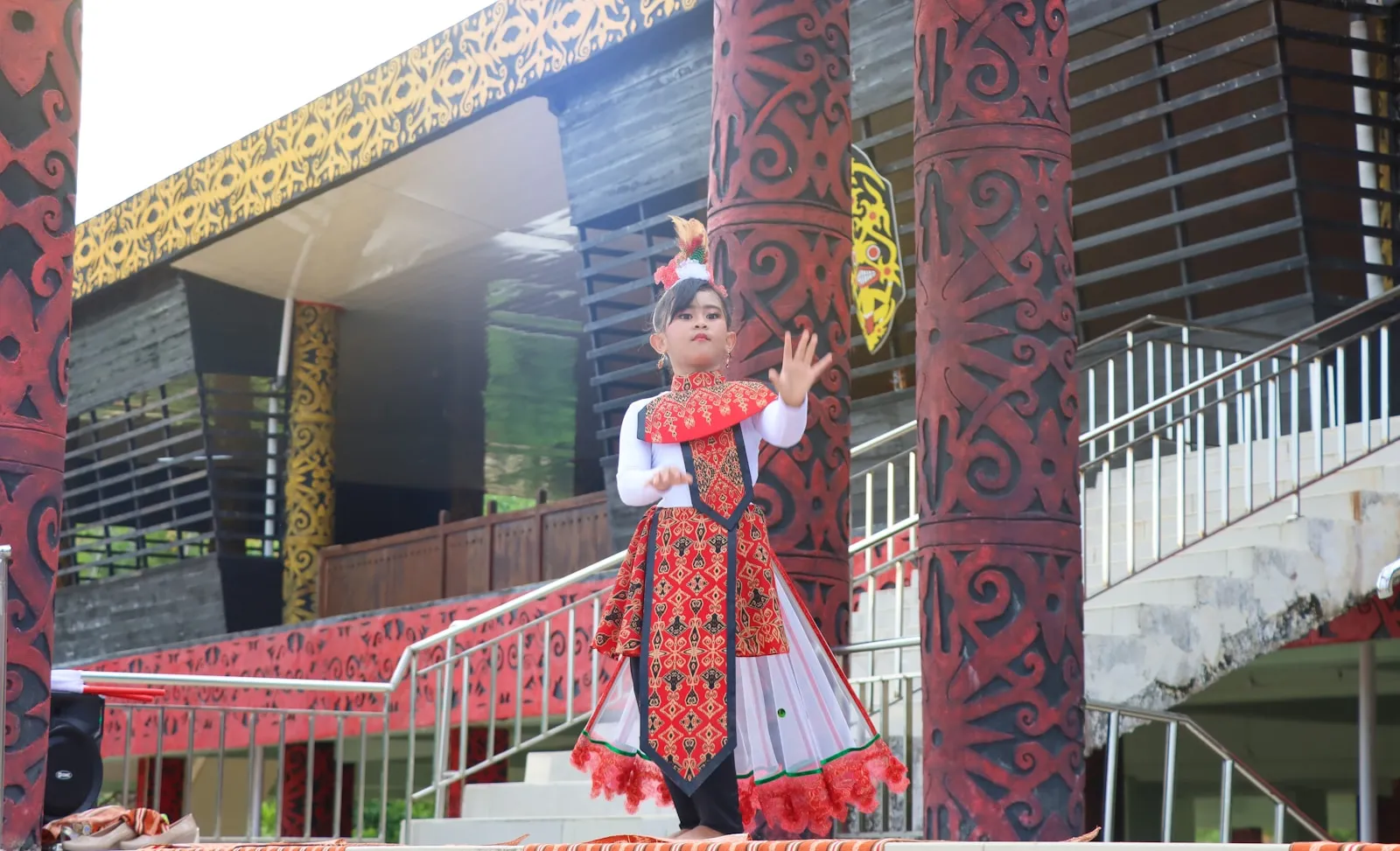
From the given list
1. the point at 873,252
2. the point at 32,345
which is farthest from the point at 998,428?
the point at 873,252

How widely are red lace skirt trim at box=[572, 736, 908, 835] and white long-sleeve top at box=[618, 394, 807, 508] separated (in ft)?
1.80

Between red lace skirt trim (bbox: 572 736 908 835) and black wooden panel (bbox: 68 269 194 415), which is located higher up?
black wooden panel (bbox: 68 269 194 415)

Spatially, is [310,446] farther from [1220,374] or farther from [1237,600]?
[1237,600]

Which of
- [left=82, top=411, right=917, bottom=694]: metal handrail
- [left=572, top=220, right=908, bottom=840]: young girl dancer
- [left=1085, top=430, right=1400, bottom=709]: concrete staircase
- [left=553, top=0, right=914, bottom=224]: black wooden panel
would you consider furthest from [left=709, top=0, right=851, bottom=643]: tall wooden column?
[left=553, top=0, right=914, bottom=224]: black wooden panel

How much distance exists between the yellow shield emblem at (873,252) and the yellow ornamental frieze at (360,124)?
86.9 inches

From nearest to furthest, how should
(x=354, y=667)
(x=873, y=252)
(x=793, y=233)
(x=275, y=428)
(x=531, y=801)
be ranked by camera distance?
(x=793, y=233) < (x=531, y=801) < (x=873, y=252) < (x=354, y=667) < (x=275, y=428)

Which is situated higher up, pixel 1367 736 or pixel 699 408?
pixel 699 408

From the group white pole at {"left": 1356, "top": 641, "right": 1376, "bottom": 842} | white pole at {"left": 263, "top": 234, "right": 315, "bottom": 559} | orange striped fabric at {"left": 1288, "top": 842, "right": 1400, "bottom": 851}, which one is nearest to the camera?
orange striped fabric at {"left": 1288, "top": 842, "right": 1400, "bottom": 851}

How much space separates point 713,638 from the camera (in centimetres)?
341

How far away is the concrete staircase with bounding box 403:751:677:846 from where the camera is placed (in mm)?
5902

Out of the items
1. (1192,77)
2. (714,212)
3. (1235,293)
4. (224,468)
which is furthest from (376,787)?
(714,212)

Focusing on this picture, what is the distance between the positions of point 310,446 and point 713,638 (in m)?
12.4

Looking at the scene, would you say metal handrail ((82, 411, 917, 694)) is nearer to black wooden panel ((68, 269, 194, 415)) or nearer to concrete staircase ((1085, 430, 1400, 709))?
concrete staircase ((1085, 430, 1400, 709))

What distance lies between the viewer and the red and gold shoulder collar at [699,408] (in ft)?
11.6
